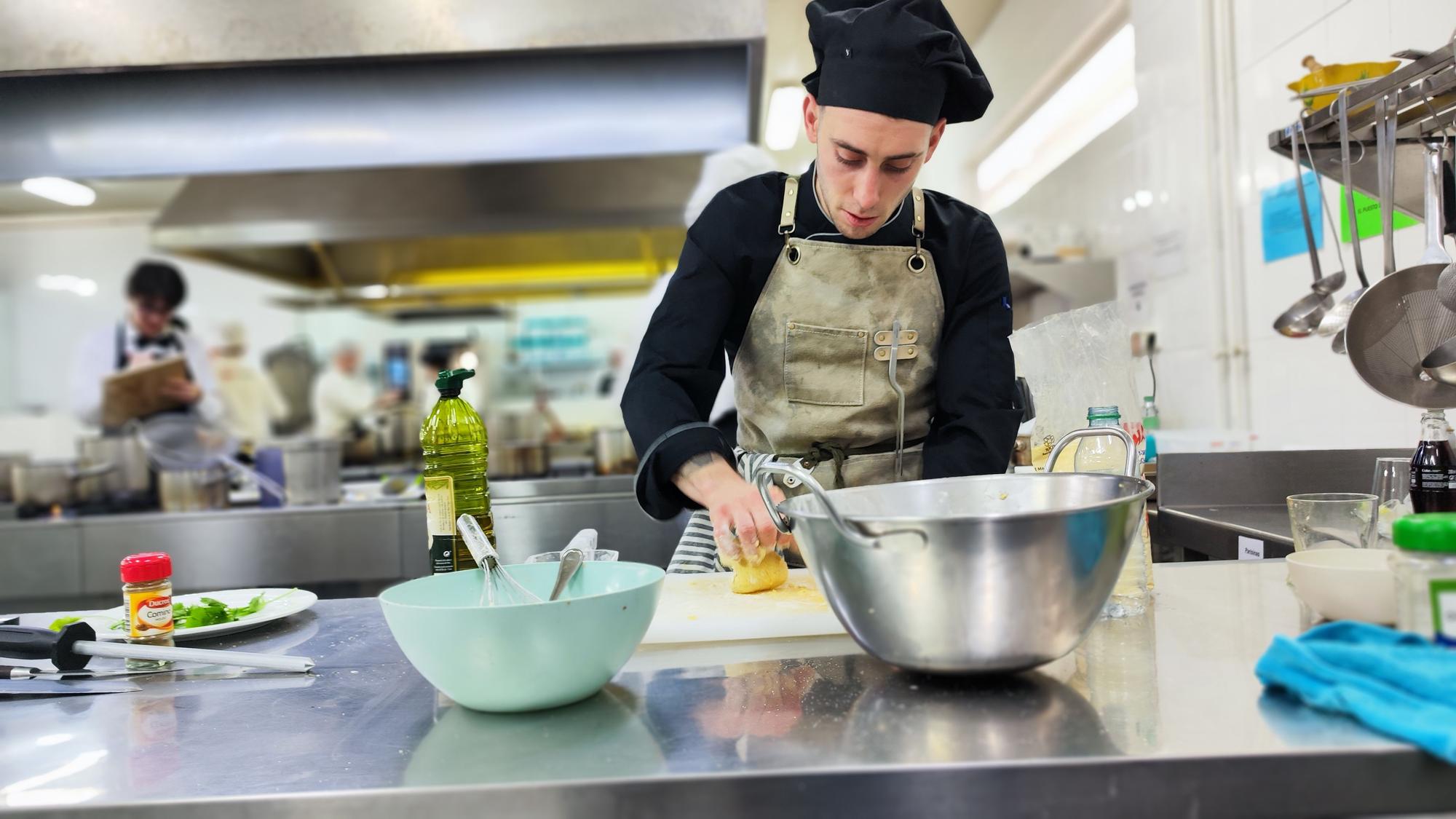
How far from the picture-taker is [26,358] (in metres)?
7.27

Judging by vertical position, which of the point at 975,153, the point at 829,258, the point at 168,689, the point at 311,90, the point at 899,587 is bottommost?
the point at 168,689

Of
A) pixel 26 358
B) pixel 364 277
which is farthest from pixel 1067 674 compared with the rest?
pixel 26 358

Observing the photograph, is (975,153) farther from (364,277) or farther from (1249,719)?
(1249,719)

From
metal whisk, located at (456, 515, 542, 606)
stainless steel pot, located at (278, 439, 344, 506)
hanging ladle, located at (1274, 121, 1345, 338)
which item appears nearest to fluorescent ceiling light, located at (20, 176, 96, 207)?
stainless steel pot, located at (278, 439, 344, 506)

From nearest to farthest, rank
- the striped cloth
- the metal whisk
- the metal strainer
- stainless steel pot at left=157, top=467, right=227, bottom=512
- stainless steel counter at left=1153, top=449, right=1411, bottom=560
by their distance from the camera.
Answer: the metal whisk
the metal strainer
the striped cloth
stainless steel counter at left=1153, top=449, right=1411, bottom=560
stainless steel pot at left=157, top=467, right=227, bottom=512

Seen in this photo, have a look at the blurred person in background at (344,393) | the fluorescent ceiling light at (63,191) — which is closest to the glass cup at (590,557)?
the fluorescent ceiling light at (63,191)

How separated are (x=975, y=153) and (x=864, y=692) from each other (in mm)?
5761

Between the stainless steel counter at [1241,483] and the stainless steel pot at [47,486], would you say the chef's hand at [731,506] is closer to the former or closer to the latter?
the stainless steel counter at [1241,483]

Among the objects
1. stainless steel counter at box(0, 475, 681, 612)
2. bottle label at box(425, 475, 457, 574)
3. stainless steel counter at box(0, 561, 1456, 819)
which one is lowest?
stainless steel counter at box(0, 475, 681, 612)

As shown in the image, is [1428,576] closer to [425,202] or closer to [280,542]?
[280,542]

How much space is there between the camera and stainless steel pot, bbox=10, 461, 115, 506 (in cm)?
282

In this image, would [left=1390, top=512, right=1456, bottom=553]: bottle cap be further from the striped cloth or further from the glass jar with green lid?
the striped cloth

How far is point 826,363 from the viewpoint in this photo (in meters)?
1.49

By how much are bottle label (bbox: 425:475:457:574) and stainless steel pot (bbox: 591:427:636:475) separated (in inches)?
83.3
